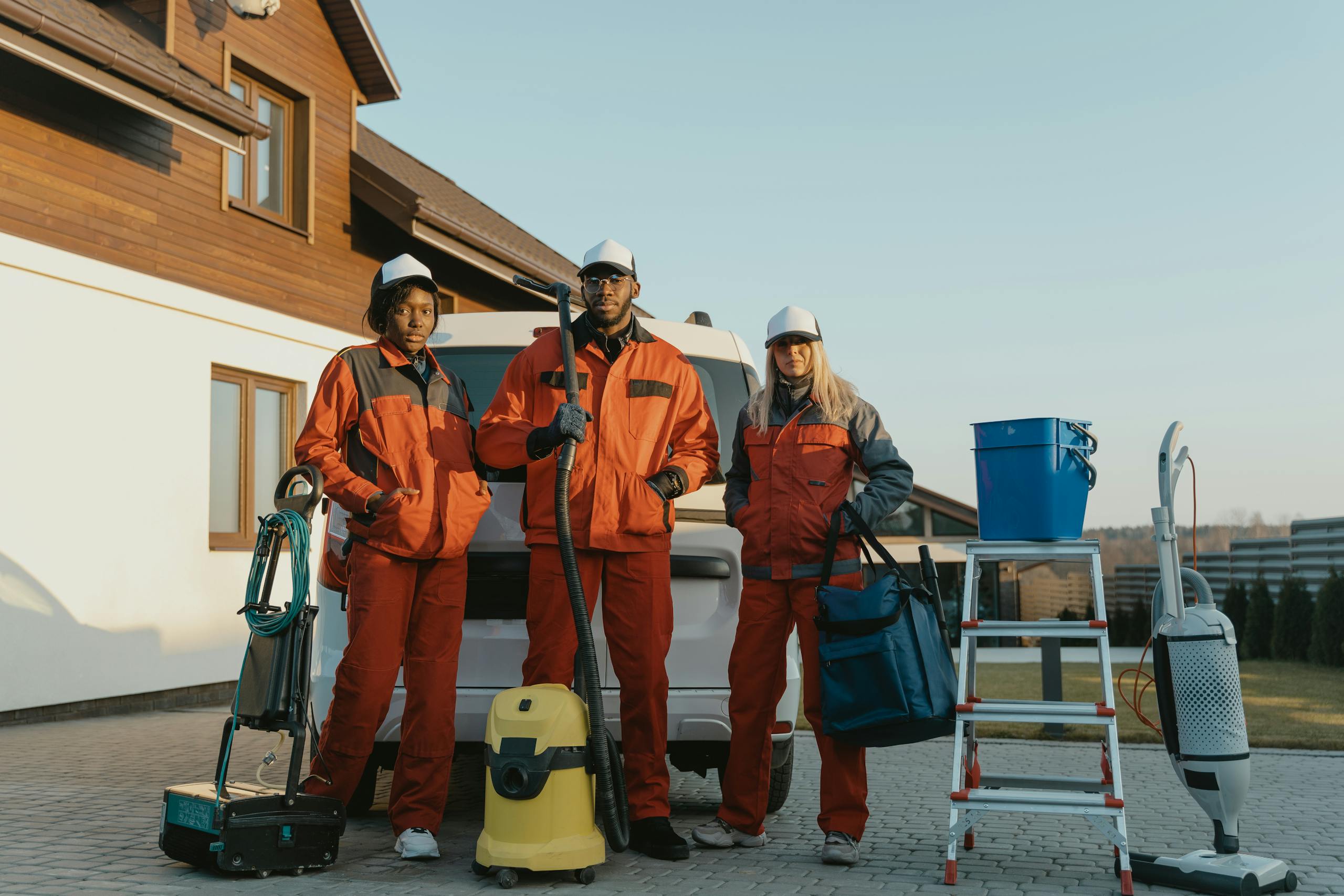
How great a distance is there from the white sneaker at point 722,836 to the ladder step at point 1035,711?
101 cm

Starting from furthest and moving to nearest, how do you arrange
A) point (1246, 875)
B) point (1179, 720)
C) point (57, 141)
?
point (57, 141), point (1179, 720), point (1246, 875)

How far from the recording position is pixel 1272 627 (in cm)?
1767

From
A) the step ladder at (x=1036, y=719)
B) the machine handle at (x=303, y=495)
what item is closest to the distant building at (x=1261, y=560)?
the step ladder at (x=1036, y=719)

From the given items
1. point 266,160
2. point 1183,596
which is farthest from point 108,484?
point 1183,596

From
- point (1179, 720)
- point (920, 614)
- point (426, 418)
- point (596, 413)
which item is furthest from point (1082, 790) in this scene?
point (426, 418)

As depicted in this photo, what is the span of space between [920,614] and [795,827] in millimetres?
1313

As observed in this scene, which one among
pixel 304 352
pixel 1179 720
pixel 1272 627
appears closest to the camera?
pixel 1179 720

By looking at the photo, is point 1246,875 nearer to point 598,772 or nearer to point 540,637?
point 598,772

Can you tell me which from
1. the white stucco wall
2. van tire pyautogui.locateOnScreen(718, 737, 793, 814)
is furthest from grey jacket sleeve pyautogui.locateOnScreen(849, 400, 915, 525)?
the white stucco wall

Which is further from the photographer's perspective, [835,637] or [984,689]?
[984,689]

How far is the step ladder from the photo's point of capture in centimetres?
409

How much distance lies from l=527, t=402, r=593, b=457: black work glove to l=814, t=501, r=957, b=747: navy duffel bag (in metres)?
1.04

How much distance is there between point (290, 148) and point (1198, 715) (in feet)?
35.6

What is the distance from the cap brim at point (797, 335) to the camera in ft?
15.3
